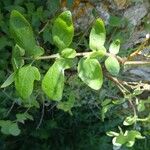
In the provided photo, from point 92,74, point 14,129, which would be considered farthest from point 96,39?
point 14,129

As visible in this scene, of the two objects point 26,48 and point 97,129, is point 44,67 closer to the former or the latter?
point 97,129

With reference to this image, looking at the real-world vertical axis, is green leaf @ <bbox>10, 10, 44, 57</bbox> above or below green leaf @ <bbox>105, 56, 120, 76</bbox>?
above

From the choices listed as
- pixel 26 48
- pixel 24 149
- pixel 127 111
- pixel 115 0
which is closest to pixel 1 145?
pixel 24 149

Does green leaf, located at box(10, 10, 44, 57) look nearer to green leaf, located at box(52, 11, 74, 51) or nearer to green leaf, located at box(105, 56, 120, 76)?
green leaf, located at box(52, 11, 74, 51)

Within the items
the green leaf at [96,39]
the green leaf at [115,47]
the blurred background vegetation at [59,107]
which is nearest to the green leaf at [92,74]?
the green leaf at [96,39]

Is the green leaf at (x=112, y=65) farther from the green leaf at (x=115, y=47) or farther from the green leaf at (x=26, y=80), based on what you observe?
the green leaf at (x=26, y=80)

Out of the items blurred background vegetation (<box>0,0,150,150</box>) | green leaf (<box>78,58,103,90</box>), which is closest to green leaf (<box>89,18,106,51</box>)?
green leaf (<box>78,58,103,90</box>)

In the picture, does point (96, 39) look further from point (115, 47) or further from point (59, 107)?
point (59, 107)
